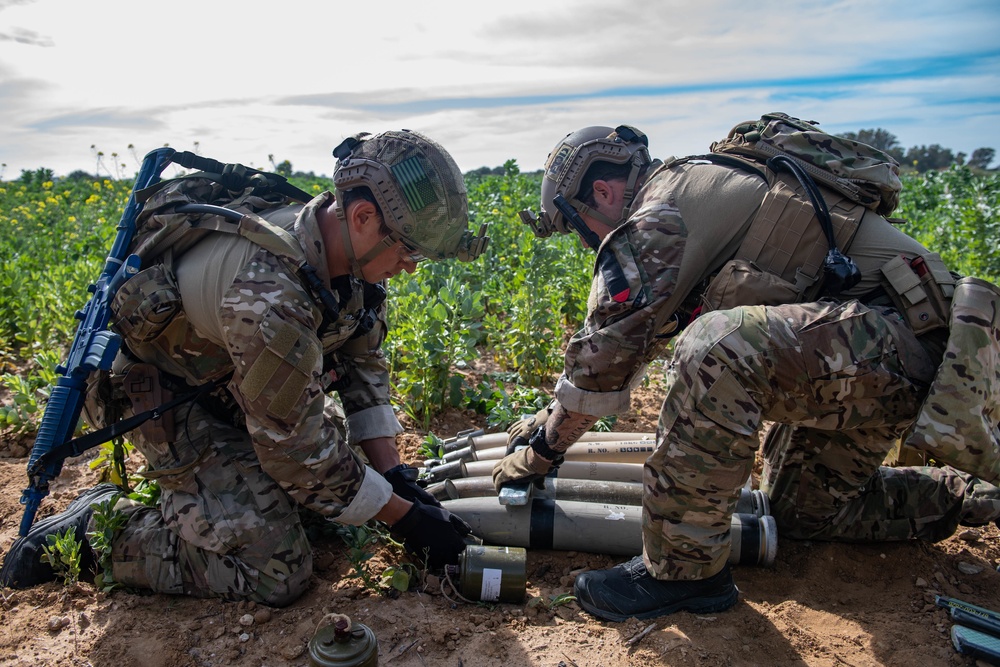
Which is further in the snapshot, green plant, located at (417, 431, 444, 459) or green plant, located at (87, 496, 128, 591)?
green plant, located at (417, 431, 444, 459)

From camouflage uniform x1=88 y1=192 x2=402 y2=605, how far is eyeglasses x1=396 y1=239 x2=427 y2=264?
322 mm

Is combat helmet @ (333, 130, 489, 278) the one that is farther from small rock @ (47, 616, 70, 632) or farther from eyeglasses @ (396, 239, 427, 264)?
small rock @ (47, 616, 70, 632)

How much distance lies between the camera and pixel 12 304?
19.5 feet

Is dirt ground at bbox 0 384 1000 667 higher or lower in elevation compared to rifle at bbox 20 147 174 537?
lower

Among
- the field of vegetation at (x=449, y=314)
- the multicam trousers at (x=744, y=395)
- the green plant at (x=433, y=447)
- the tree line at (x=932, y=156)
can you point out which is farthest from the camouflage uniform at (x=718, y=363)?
the tree line at (x=932, y=156)

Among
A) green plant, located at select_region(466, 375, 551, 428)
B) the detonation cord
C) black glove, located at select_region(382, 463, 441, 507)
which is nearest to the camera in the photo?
the detonation cord

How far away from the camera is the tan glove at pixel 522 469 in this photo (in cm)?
335

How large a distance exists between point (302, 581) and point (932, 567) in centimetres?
277

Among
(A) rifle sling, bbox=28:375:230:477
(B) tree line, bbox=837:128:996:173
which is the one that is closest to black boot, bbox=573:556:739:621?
(A) rifle sling, bbox=28:375:230:477

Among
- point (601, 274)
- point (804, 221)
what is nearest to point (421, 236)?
Result: point (601, 274)

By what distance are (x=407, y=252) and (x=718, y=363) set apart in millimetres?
1310

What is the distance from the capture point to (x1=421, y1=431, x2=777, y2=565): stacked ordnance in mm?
3295

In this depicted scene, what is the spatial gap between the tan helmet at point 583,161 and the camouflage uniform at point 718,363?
0.19 m

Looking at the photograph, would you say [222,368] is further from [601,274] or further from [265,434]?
[601,274]
